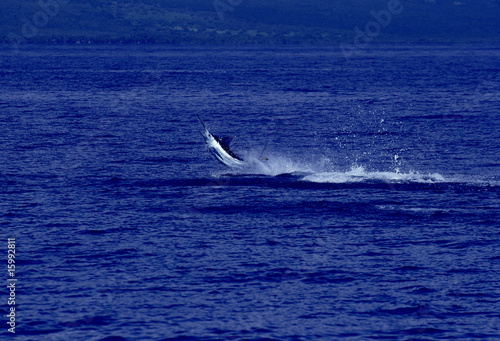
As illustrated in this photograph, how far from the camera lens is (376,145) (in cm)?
6981

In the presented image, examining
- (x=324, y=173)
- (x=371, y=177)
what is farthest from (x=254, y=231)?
(x=324, y=173)

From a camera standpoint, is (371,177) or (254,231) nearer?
(254,231)

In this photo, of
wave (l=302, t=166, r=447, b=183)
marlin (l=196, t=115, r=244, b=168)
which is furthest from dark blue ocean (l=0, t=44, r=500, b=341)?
marlin (l=196, t=115, r=244, b=168)

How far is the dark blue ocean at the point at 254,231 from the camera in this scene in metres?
27.7

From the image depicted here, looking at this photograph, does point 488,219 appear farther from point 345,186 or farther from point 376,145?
point 376,145

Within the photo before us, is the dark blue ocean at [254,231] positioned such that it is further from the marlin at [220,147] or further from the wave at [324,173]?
the marlin at [220,147]

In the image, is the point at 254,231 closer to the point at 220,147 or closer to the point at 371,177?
the point at 220,147

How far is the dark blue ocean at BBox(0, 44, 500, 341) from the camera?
2766 cm

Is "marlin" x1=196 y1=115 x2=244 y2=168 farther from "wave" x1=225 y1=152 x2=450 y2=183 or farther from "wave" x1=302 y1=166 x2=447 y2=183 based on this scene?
"wave" x1=302 y1=166 x2=447 y2=183

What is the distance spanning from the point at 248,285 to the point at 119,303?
Answer: 192 inches

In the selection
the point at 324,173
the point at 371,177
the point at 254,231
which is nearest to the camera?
the point at 254,231

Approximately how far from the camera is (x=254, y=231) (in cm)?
3822

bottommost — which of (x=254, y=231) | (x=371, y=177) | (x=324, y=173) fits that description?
(x=254, y=231)

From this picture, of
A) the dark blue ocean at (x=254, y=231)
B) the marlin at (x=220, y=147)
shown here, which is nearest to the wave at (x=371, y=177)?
the dark blue ocean at (x=254, y=231)
